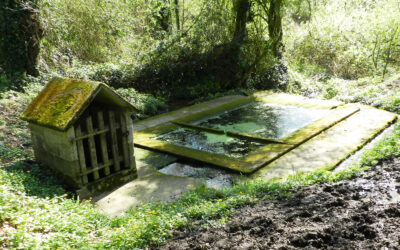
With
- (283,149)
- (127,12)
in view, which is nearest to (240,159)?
(283,149)

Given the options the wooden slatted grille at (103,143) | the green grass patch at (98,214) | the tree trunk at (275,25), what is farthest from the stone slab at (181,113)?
the green grass patch at (98,214)

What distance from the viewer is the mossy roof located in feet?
16.4

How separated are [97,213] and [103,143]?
1.34 m

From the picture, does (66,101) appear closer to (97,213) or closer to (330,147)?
(97,213)

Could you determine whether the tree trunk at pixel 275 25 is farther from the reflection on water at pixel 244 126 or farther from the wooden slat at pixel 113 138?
the wooden slat at pixel 113 138

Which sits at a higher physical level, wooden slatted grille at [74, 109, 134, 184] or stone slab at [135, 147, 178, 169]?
wooden slatted grille at [74, 109, 134, 184]

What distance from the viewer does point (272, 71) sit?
44.0 ft

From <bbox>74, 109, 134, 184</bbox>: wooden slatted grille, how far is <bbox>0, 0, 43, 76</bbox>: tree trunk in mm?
6600

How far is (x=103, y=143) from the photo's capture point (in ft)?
17.9

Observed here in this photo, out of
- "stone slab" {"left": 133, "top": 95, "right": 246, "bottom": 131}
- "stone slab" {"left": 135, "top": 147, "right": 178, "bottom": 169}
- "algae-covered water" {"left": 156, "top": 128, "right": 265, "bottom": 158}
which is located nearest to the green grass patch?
"stone slab" {"left": 135, "top": 147, "right": 178, "bottom": 169}

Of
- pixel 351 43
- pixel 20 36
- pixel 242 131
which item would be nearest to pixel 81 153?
pixel 242 131

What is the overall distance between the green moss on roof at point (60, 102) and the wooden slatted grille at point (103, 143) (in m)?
0.27

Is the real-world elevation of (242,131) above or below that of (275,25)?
below

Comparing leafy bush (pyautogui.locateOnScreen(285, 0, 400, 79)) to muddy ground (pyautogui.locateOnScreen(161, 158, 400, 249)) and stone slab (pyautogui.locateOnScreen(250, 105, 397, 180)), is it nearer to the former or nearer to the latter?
stone slab (pyautogui.locateOnScreen(250, 105, 397, 180))
